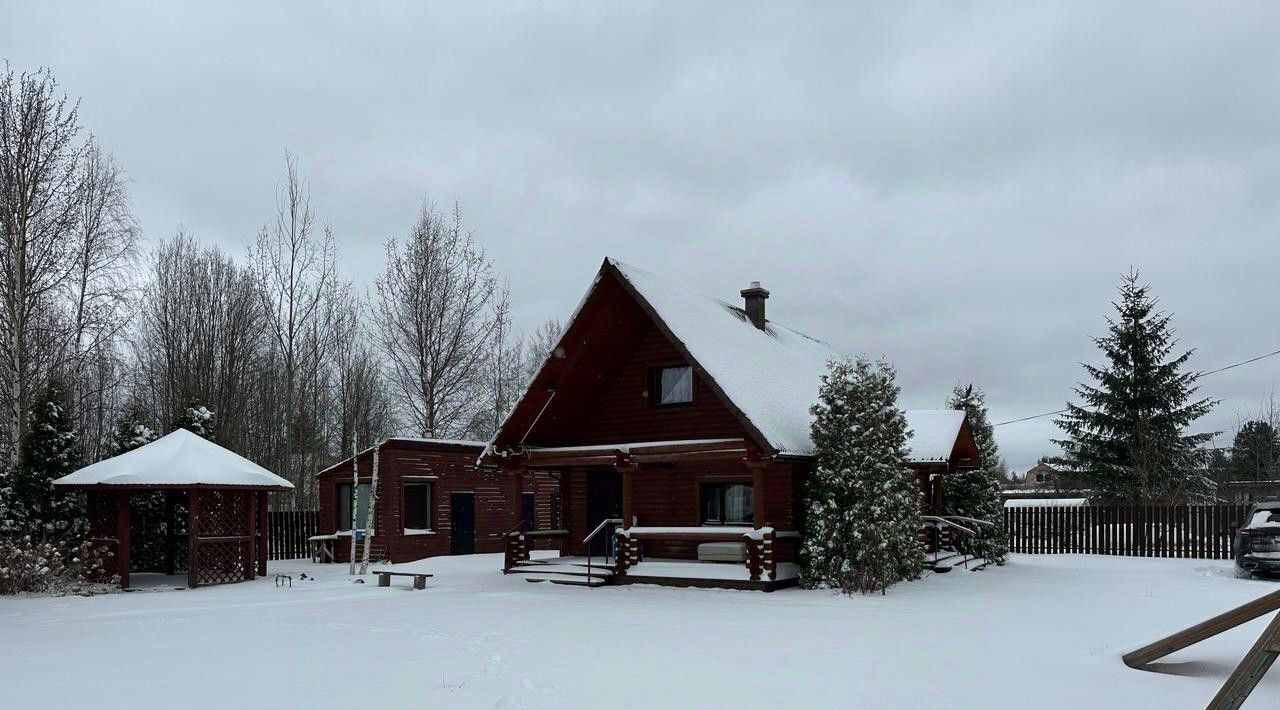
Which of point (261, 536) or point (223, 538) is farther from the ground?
point (223, 538)

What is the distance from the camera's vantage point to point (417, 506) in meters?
26.4

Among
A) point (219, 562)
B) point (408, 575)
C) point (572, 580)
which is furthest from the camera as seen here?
point (219, 562)

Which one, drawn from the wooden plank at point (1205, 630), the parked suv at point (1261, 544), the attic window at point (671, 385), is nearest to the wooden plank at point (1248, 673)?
the wooden plank at point (1205, 630)

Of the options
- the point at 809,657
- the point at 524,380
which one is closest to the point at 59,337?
the point at 809,657

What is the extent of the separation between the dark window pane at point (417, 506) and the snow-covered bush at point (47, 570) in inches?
327

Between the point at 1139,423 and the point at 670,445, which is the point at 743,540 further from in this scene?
the point at 1139,423

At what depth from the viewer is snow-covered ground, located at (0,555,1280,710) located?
8.27 m

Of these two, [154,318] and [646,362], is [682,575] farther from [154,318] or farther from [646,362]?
[154,318]

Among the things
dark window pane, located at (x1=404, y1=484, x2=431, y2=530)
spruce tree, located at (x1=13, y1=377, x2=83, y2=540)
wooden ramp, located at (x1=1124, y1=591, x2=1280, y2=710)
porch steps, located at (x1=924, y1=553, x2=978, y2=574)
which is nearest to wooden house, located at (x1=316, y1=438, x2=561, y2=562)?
dark window pane, located at (x1=404, y1=484, x2=431, y2=530)

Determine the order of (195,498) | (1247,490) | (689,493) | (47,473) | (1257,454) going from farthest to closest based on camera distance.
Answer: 1. (1247,490)
2. (1257,454)
3. (689,493)
4. (47,473)
5. (195,498)

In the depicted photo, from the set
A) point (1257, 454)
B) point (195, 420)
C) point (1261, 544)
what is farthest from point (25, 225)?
point (1257, 454)

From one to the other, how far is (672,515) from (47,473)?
1272 centimetres

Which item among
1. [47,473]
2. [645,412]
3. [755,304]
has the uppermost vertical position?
[755,304]

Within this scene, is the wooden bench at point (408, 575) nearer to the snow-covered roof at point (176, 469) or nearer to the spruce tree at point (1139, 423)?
the snow-covered roof at point (176, 469)
